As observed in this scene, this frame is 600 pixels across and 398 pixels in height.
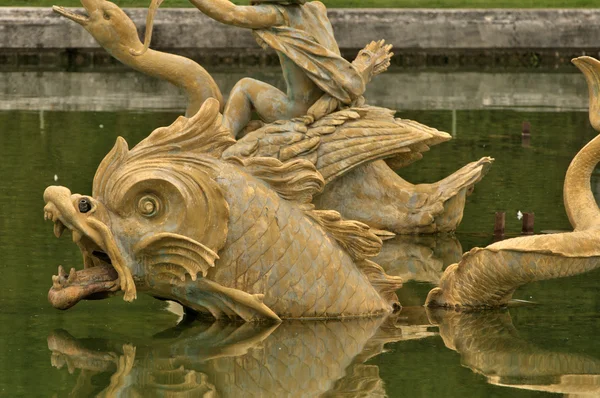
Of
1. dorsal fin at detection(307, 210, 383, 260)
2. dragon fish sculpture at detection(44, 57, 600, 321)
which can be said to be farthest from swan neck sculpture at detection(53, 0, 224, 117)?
dorsal fin at detection(307, 210, 383, 260)

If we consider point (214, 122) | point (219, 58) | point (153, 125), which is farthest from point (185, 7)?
point (214, 122)

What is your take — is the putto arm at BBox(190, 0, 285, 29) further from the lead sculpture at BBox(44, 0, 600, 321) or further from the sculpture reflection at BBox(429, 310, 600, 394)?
the sculpture reflection at BBox(429, 310, 600, 394)

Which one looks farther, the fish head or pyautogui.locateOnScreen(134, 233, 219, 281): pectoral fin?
the fish head

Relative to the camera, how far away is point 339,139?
10789 millimetres

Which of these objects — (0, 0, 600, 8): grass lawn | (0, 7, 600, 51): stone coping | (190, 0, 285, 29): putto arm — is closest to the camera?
(190, 0, 285, 29): putto arm

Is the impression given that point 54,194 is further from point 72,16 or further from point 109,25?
point 109,25

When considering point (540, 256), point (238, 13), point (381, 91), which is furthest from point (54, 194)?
point (381, 91)

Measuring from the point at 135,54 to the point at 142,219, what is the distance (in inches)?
107

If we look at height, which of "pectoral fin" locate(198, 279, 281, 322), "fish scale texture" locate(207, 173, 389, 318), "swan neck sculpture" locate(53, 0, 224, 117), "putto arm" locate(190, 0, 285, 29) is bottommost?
"pectoral fin" locate(198, 279, 281, 322)

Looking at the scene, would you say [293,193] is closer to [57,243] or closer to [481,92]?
[57,243]

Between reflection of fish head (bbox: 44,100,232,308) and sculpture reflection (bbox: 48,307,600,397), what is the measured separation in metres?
0.33

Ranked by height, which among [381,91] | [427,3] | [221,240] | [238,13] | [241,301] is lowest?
[381,91]

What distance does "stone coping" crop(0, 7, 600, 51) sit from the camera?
2408 cm

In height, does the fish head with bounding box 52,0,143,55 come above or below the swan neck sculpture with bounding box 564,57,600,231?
above
